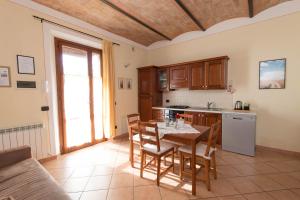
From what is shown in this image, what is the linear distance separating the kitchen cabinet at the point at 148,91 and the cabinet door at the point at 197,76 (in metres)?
1.16

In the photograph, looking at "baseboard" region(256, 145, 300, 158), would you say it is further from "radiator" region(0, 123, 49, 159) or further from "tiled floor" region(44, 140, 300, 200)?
"radiator" region(0, 123, 49, 159)

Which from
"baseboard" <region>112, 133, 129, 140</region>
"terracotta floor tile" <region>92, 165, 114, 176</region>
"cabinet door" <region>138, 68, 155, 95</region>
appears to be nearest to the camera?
"terracotta floor tile" <region>92, 165, 114, 176</region>

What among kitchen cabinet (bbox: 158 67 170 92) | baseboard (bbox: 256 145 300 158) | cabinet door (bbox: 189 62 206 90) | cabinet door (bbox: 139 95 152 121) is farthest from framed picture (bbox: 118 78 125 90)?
baseboard (bbox: 256 145 300 158)

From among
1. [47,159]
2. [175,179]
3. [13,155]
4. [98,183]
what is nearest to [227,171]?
[175,179]

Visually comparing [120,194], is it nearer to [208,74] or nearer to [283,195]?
[283,195]

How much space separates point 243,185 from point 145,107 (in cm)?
325

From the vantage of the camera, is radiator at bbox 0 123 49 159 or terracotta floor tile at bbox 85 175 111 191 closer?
terracotta floor tile at bbox 85 175 111 191

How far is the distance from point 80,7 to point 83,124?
2566 millimetres

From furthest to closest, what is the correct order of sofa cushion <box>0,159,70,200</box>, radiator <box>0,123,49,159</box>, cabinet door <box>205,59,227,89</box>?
cabinet door <box>205,59,227,89</box>, radiator <box>0,123,49,159</box>, sofa cushion <box>0,159,70,200</box>

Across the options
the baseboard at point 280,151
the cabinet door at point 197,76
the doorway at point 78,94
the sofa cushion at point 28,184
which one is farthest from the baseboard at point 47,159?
the baseboard at point 280,151

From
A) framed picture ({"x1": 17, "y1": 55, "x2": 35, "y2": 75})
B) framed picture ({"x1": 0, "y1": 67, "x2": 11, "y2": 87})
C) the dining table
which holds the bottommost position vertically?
the dining table

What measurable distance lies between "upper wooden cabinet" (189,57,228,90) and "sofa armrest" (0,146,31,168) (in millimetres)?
3619

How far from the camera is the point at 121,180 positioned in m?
2.29

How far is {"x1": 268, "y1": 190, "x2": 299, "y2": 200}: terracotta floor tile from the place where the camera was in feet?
6.10
